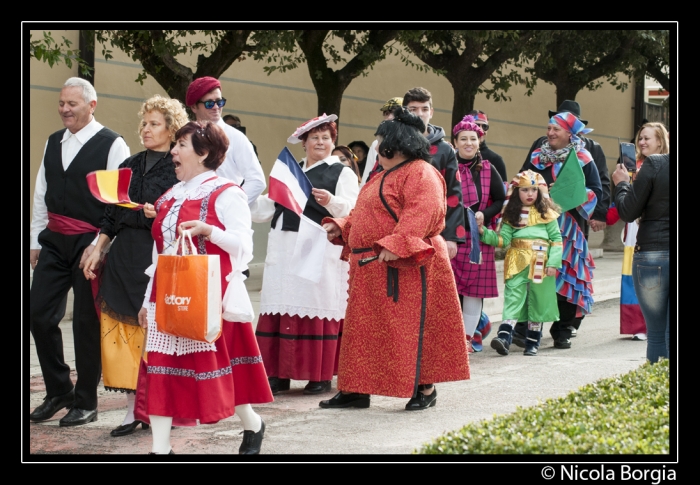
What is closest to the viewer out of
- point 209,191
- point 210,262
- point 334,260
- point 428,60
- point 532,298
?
point 210,262

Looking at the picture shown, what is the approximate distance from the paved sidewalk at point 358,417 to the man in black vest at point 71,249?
8.6 inches

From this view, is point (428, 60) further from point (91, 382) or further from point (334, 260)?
point (91, 382)

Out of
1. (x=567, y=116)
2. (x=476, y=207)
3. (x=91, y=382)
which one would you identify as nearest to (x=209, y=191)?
(x=91, y=382)

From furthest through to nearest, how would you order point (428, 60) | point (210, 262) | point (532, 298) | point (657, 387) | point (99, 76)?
point (428, 60) → point (99, 76) → point (532, 298) → point (657, 387) → point (210, 262)

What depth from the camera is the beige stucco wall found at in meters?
12.7

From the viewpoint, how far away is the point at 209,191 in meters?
4.90

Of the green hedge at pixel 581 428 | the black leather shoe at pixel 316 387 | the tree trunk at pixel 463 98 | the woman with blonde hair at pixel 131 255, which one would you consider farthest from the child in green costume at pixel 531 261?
the tree trunk at pixel 463 98

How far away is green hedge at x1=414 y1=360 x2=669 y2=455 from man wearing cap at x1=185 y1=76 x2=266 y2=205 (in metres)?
2.62

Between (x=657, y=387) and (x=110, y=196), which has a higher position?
(x=110, y=196)

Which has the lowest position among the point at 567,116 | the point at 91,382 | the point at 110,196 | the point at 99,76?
the point at 91,382

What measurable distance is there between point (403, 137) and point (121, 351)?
80.0 inches

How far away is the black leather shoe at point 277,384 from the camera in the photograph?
22.9 ft

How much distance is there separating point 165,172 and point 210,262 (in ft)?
4.33

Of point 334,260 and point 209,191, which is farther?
point 334,260
